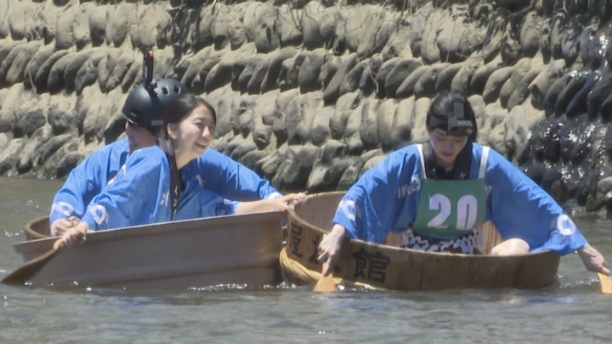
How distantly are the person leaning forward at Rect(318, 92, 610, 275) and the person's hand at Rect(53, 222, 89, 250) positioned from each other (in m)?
1.16

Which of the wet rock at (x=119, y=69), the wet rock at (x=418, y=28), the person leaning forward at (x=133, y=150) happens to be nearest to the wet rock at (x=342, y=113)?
the wet rock at (x=418, y=28)

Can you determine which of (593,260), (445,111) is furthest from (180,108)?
(593,260)

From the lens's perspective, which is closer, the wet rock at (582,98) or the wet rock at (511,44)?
the wet rock at (582,98)

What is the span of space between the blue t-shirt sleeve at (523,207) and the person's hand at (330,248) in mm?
870

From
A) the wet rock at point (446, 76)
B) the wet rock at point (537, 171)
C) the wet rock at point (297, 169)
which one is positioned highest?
the wet rock at point (446, 76)

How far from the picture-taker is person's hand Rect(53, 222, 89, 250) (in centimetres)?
645

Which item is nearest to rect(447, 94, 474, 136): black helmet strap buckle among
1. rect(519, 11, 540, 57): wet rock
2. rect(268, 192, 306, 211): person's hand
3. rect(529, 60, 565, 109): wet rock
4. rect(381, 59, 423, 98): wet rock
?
rect(268, 192, 306, 211): person's hand

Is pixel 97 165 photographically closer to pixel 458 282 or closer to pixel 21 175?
pixel 458 282

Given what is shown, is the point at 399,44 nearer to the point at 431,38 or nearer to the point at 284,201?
the point at 431,38

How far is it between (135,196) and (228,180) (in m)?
0.76

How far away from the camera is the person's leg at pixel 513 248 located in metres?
6.72

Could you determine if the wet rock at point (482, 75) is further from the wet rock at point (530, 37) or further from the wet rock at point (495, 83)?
the wet rock at point (530, 37)

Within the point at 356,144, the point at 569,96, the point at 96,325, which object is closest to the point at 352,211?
the point at 96,325

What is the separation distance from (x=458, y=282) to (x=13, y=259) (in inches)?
135
